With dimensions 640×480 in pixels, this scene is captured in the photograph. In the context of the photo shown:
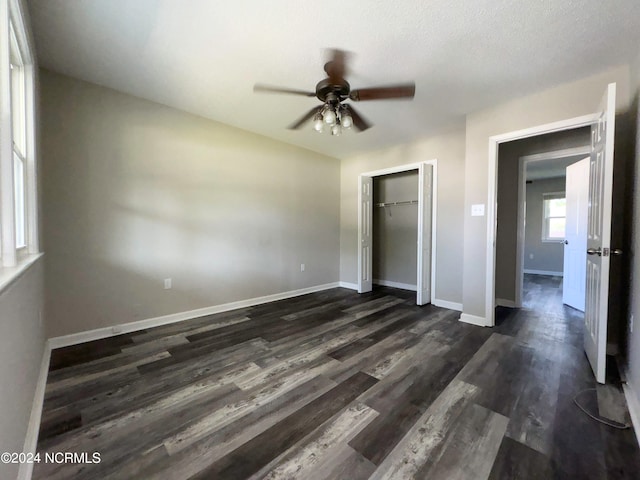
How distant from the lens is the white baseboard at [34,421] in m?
1.16

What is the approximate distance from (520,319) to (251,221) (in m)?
3.85

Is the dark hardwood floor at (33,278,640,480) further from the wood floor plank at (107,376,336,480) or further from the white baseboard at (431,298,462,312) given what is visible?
the white baseboard at (431,298,462,312)

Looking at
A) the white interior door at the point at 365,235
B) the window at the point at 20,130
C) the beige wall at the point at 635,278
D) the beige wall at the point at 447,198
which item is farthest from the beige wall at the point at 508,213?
the window at the point at 20,130

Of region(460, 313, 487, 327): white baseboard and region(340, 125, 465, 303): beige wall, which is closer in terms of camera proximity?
region(460, 313, 487, 327): white baseboard

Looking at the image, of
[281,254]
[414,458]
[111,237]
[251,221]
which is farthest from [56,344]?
[414,458]

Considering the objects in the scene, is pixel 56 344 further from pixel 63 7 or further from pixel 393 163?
pixel 393 163

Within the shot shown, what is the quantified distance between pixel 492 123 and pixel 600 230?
162 centimetres

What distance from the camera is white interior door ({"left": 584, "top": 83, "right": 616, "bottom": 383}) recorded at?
1.82 meters

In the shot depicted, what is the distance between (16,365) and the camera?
1.16m

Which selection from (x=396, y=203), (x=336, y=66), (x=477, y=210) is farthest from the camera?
(x=396, y=203)

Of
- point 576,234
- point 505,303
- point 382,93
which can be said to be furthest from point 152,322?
point 576,234

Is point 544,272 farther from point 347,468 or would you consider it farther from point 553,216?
point 347,468

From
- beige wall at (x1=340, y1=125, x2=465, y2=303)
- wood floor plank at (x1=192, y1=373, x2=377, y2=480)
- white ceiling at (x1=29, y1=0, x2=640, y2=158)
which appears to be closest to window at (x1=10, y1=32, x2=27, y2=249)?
white ceiling at (x1=29, y1=0, x2=640, y2=158)

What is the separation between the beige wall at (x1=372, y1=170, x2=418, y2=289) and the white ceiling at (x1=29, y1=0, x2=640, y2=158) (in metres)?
2.25
